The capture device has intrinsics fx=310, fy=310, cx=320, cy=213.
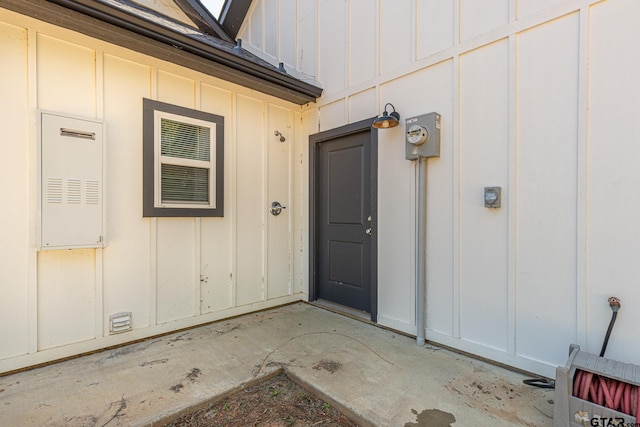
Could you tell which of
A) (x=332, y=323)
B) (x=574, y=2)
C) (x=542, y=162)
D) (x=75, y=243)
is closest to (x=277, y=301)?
(x=332, y=323)

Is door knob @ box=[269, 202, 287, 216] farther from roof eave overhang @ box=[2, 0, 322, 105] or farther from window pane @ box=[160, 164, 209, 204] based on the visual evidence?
roof eave overhang @ box=[2, 0, 322, 105]

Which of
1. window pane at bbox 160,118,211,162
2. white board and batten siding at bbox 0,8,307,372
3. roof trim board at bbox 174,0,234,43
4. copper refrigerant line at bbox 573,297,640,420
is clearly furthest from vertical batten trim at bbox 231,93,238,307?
copper refrigerant line at bbox 573,297,640,420

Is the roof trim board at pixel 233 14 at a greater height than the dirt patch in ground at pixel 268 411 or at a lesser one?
greater

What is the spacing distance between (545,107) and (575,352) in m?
1.62

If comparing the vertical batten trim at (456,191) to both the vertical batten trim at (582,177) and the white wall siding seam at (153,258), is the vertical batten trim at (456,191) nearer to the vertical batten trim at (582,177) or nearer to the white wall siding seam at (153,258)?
the vertical batten trim at (582,177)

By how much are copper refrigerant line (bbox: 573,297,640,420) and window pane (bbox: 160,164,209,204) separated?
3245 millimetres

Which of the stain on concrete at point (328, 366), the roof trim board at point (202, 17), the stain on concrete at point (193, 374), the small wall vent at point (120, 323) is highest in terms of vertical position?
the roof trim board at point (202, 17)

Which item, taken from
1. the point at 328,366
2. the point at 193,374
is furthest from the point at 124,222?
the point at 328,366

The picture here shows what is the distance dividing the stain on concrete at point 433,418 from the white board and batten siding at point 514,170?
900 mm

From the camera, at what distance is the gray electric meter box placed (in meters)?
2.70

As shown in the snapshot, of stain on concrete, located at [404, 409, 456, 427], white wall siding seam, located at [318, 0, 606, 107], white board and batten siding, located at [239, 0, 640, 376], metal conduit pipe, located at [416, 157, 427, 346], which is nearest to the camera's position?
stain on concrete, located at [404, 409, 456, 427]

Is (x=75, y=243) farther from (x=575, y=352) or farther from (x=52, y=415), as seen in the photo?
(x=575, y=352)

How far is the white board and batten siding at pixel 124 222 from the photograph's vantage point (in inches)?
91.4

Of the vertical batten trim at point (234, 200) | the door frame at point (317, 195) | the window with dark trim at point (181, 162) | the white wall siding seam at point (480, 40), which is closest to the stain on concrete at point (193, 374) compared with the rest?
the vertical batten trim at point (234, 200)
